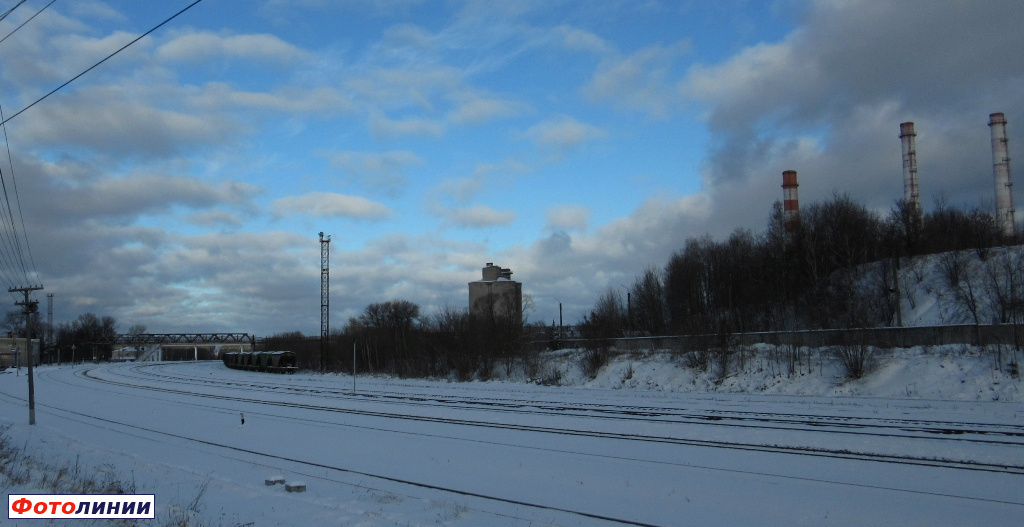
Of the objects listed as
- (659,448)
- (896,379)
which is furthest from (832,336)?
(659,448)

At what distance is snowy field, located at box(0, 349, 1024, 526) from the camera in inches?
450

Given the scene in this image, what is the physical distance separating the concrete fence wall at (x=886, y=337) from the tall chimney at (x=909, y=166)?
36.5 meters

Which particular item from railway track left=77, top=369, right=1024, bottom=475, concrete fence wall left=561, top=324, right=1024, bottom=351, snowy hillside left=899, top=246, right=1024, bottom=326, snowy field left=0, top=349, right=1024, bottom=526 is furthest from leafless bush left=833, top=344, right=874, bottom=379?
railway track left=77, top=369, right=1024, bottom=475

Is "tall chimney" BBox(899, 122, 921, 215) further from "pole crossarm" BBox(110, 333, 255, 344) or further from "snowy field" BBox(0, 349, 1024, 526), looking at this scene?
"pole crossarm" BBox(110, 333, 255, 344)

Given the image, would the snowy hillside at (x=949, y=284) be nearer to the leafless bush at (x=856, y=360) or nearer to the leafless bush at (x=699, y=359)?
the leafless bush at (x=856, y=360)

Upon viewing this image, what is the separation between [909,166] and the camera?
225 feet

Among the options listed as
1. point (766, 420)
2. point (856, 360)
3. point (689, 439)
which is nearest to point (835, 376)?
point (856, 360)

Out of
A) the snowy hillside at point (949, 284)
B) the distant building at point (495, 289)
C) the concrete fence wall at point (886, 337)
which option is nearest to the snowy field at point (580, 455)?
the concrete fence wall at point (886, 337)

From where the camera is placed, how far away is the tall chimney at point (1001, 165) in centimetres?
6606

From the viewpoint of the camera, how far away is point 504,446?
18.4 m

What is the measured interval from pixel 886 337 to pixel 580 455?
27126 millimetres

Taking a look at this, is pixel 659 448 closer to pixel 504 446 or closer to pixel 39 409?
pixel 504 446

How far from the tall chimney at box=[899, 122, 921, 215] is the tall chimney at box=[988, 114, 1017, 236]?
6416 mm

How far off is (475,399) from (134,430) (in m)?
14.5
